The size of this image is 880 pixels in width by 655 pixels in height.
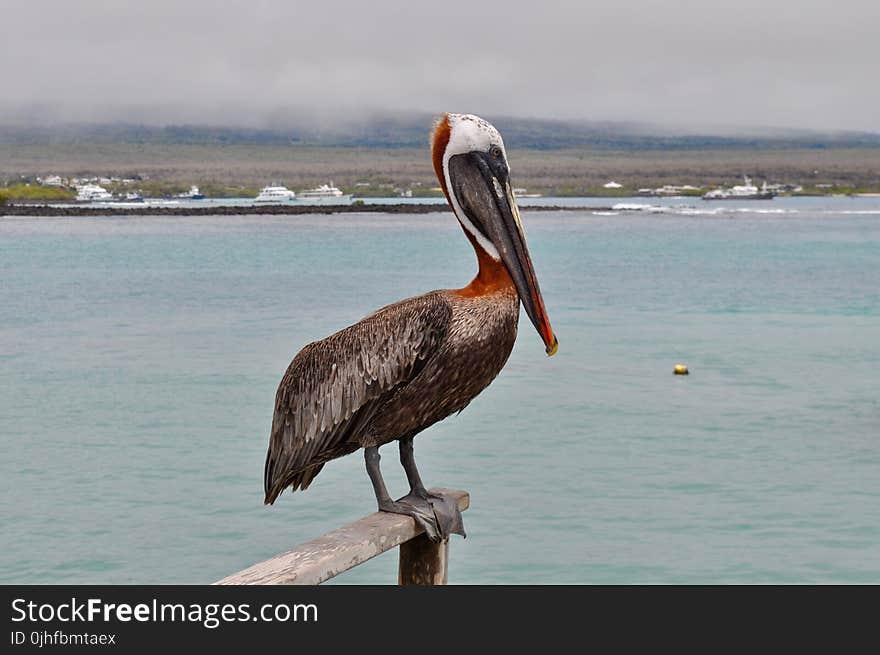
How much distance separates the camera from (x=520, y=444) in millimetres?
9805

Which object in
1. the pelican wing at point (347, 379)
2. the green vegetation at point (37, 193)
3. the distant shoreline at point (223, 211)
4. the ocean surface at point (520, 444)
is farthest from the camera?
the green vegetation at point (37, 193)

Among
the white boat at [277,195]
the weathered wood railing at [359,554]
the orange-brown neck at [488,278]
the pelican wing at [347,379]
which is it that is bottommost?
the white boat at [277,195]

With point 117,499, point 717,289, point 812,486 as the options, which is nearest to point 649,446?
point 812,486

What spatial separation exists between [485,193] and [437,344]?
1.37ft

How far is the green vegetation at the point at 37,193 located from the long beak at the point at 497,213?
85.2 meters

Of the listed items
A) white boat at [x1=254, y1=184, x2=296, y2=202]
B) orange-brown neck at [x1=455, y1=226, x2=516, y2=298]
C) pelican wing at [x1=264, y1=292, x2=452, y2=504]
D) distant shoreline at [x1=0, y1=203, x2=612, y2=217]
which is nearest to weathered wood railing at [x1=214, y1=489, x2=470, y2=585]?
pelican wing at [x1=264, y1=292, x2=452, y2=504]

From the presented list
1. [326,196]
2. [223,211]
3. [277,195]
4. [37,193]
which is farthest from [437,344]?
[37,193]

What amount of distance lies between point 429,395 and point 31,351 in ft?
41.6

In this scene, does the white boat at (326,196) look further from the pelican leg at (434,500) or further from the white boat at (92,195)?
the pelican leg at (434,500)

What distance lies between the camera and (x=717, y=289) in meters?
24.8

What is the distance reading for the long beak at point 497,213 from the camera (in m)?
3.28

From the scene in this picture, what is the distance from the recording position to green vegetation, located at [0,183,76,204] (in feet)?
287

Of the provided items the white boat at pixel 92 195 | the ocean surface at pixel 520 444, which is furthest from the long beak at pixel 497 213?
the white boat at pixel 92 195
